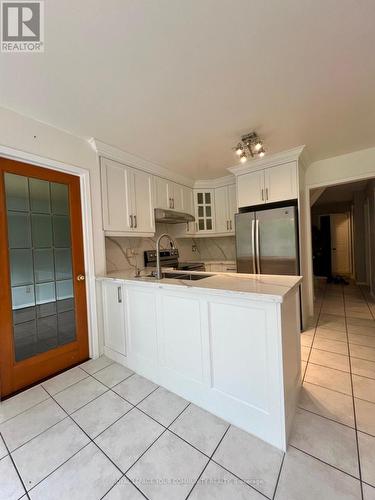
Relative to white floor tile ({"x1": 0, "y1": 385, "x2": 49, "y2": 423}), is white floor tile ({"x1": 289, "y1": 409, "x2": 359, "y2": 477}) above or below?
below

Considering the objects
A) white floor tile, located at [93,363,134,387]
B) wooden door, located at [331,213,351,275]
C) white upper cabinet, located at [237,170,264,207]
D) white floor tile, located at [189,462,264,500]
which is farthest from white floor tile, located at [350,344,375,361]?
wooden door, located at [331,213,351,275]

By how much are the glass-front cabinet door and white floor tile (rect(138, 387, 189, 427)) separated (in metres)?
2.74

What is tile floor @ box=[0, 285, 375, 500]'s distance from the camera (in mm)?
1078

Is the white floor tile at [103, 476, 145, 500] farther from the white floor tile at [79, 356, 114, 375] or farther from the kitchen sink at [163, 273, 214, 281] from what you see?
the kitchen sink at [163, 273, 214, 281]

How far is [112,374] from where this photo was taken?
2100 millimetres

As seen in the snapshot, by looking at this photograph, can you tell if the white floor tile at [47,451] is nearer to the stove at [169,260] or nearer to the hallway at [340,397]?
the hallway at [340,397]

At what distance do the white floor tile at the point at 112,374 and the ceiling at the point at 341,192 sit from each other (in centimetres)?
492

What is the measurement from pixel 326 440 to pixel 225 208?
3198 mm

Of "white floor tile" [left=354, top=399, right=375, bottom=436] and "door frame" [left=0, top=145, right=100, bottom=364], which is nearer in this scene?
"white floor tile" [left=354, top=399, right=375, bottom=436]

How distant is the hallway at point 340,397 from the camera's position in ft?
3.99

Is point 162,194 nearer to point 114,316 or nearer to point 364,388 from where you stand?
point 114,316

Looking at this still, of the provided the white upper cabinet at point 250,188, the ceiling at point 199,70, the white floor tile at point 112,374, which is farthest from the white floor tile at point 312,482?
the white upper cabinet at point 250,188

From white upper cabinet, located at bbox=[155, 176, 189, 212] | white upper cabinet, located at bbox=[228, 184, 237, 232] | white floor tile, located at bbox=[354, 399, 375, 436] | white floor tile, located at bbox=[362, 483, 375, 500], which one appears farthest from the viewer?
white upper cabinet, located at bbox=[228, 184, 237, 232]

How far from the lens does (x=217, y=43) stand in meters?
1.29
